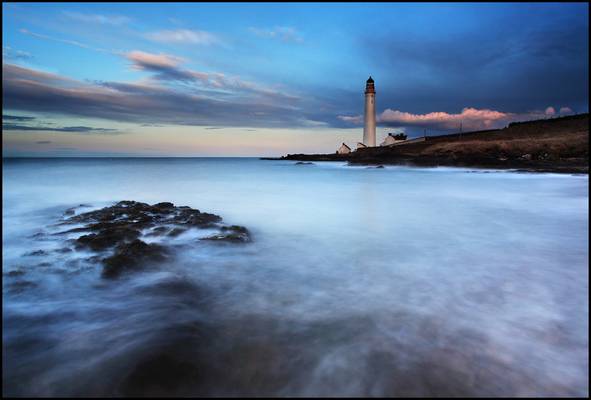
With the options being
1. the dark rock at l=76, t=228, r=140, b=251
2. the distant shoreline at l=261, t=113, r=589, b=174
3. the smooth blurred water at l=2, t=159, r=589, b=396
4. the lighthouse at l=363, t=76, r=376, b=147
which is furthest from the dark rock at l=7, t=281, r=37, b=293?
the lighthouse at l=363, t=76, r=376, b=147

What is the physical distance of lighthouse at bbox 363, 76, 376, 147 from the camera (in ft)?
187

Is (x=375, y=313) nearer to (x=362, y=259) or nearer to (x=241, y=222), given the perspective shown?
(x=362, y=259)

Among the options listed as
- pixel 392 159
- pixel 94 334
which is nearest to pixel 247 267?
pixel 94 334

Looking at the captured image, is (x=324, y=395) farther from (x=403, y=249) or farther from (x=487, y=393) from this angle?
(x=403, y=249)

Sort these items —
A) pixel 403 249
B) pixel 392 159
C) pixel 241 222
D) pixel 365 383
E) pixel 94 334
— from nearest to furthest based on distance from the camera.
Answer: pixel 365 383 < pixel 94 334 < pixel 403 249 < pixel 241 222 < pixel 392 159

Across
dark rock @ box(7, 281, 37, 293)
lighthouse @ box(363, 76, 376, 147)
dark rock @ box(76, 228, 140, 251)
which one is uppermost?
lighthouse @ box(363, 76, 376, 147)

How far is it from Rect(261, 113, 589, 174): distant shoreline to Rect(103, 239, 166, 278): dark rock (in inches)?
1000

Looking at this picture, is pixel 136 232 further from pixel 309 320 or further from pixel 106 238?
pixel 309 320

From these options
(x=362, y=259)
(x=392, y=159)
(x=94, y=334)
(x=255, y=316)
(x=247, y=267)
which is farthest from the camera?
(x=392, y=159)

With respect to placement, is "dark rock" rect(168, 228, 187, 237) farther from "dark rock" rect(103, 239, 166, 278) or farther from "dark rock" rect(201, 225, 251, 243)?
"dark rock" rect(103, 239, 166, 278)

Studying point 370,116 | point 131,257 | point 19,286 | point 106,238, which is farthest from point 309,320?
point 370,116

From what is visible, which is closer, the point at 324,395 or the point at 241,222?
the point at 324,395

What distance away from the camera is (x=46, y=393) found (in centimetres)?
212

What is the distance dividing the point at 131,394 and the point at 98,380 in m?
0.31
